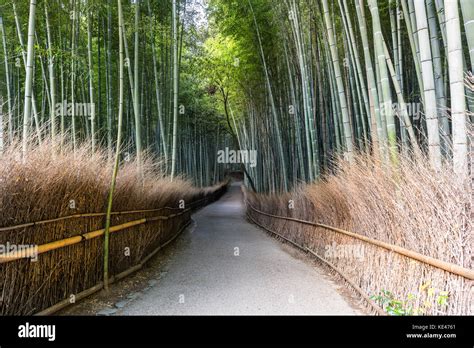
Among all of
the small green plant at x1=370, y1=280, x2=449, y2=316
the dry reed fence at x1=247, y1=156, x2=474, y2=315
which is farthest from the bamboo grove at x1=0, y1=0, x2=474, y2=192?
the small green plant at x1=370, y1=280, x2=449, y2=316

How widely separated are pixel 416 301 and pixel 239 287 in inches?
66.1

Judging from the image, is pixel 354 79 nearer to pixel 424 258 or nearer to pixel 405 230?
pixel 405 230

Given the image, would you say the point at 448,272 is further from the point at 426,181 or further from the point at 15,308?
the point at 15,308

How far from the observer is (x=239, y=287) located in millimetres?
3479

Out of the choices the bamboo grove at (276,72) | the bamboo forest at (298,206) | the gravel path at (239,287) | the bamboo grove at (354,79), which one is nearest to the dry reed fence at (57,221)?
the bamboo forest at (298,206)

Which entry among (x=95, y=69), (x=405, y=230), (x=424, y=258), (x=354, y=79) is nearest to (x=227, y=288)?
(x=405, y=230)

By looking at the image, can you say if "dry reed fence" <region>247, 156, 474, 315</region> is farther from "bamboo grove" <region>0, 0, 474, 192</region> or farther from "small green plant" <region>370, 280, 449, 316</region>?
"bamboo grove" <region>0, 0, 474, 192</region>

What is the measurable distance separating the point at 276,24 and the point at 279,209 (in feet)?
11.5

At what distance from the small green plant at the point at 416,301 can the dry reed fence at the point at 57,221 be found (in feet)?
7.32

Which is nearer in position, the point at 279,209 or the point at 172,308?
the point at 172,308

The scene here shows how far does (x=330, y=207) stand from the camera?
13.8 feet

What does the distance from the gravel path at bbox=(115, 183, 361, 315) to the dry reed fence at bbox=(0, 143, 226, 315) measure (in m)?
0.47

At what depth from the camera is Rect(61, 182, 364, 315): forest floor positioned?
284 centimetres

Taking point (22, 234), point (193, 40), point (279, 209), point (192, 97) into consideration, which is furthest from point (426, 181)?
point (192, 97)
